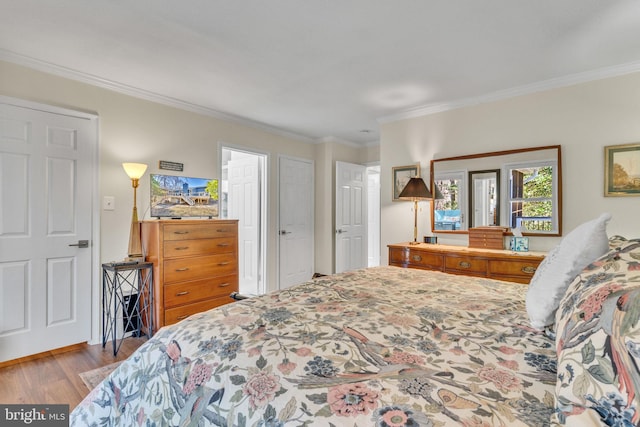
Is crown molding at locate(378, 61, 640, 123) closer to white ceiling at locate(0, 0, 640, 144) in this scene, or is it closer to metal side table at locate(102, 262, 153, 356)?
white ceiling at locate(0, 0, 640, 144)

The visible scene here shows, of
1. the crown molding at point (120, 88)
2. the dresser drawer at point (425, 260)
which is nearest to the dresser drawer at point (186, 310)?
the dresser drawer at point (425, 260)

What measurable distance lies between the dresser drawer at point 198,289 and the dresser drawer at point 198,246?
28cm

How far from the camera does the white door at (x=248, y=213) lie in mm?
4559

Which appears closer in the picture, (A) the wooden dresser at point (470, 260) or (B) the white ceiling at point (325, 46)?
(B) the white ceiling at point (325, 46)

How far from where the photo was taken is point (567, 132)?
2.81m

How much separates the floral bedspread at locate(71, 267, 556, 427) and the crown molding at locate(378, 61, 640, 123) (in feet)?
8.15

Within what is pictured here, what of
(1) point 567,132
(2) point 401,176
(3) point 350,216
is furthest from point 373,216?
(1) point 567,132

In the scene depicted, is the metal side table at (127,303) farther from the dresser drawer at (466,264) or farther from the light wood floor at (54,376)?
the dresser drawer at (466,264)

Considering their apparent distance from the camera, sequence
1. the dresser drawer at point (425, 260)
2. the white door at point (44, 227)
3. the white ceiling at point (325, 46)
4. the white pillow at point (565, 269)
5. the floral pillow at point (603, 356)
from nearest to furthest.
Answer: the floral pillow at point (603, 356) < the white pillow at point (565, 269) < the white ceiling at point (325, 46) < the white door at point (44, 227) < the dresser drawer at point (425, 260)

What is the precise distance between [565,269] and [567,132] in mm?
2502

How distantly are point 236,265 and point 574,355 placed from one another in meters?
3.16

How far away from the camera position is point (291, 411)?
26.3 inches

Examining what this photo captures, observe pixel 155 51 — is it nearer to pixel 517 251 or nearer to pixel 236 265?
pixel 236 265

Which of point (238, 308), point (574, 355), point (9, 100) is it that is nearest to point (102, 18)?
point (9, 100)
